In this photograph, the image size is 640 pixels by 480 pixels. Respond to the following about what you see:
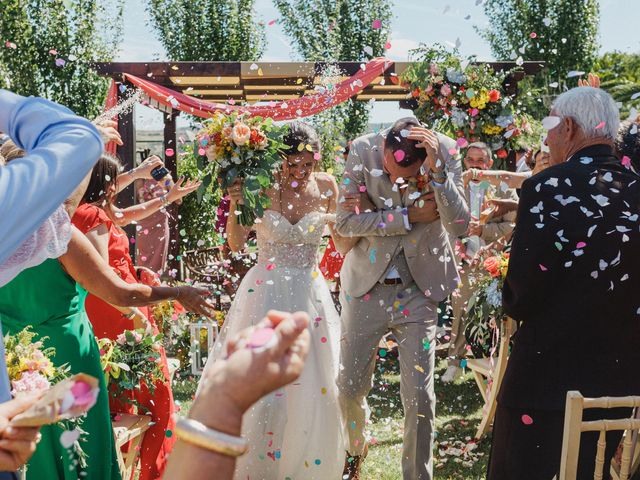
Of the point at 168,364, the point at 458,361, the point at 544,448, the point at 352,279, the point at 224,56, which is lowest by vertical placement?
the point at 458,361

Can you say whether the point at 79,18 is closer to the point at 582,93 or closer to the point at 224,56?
the point at 224,56

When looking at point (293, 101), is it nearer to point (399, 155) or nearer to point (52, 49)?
point (399, 155)

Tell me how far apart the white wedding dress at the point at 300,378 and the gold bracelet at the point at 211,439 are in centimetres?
307

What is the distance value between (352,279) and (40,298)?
5.57 feet

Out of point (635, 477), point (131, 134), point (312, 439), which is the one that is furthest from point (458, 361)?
point (131, 134)

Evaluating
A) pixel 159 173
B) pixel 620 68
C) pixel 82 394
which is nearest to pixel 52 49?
pixel 159 173

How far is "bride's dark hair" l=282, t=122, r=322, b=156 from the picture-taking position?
4.17 meters

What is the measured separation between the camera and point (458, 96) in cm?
514

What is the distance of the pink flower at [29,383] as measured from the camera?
2098 mm

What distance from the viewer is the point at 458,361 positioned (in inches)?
249

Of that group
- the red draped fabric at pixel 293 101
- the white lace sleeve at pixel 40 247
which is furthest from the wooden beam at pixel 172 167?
the white lace sleeve at pixel 40 247

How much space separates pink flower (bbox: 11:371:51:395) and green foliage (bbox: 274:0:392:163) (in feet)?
40.0

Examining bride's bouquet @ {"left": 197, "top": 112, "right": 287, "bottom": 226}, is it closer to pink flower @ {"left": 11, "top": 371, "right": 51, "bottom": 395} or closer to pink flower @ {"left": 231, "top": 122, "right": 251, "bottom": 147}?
pink flower @ {"left": 231, "top": 122, "right": 251, "bottom": 147}

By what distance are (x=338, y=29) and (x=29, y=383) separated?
1565cm
